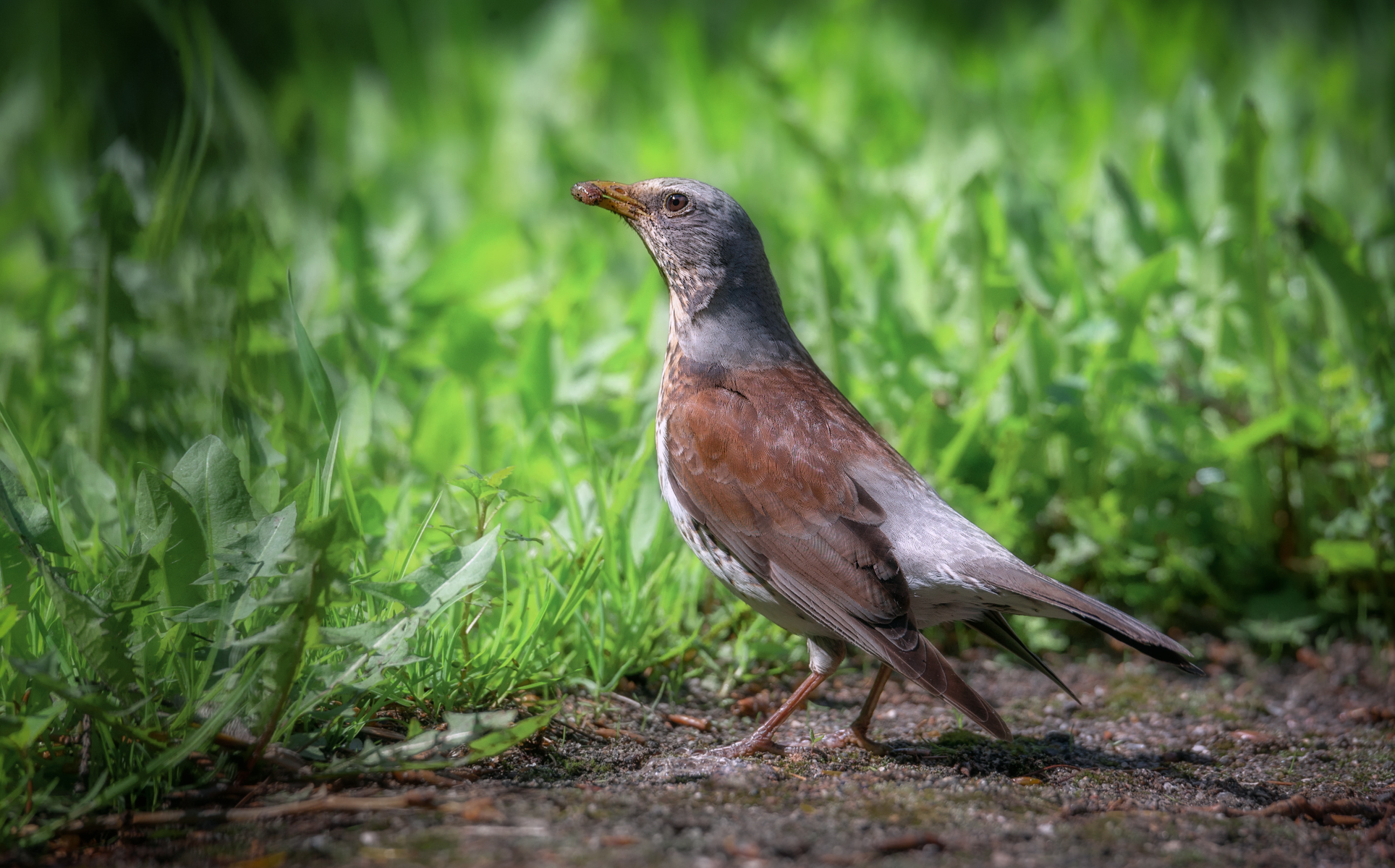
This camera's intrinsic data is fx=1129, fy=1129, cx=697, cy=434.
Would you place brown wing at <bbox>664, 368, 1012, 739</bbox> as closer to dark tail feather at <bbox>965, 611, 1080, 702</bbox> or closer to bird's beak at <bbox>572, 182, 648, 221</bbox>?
dark tail feather at <bbox>965, 611, 1080, 702</bbox>

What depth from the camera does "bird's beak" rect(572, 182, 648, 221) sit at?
386 cm

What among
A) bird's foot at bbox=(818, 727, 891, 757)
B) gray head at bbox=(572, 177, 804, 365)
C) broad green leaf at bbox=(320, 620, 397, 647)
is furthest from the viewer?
gray head at bbox=(572, 177, 804, 365)

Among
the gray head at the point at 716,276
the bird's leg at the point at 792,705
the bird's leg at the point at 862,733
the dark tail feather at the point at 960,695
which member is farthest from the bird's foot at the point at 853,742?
the gray head at the point at 716,276

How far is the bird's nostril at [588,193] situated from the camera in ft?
12.6

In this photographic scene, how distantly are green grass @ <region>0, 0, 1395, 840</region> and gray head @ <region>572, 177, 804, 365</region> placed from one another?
0.51 metres

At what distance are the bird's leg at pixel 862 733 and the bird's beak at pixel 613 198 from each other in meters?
1.77

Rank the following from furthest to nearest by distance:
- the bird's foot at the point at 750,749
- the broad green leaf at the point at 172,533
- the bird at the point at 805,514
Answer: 1. the bird's foot at the point at 750,749
2. the bird at the point at 805,514
3. the broad green leaf at the point at 172,533

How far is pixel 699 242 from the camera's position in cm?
374

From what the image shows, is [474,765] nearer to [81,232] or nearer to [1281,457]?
[81,232]

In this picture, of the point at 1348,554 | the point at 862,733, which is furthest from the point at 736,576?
the point at 1348,554

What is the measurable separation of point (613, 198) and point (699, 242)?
39cm

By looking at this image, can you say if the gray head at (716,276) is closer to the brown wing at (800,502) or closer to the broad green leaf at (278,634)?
the brown wing at (800,502)

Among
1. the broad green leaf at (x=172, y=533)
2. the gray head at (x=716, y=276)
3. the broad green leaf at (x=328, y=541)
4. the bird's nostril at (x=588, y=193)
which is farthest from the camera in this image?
the bird's nostril at (x=588, y=193)

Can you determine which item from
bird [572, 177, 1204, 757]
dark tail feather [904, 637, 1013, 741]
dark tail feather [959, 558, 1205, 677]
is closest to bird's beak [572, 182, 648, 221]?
bird [572, 177, 1204, 757]
